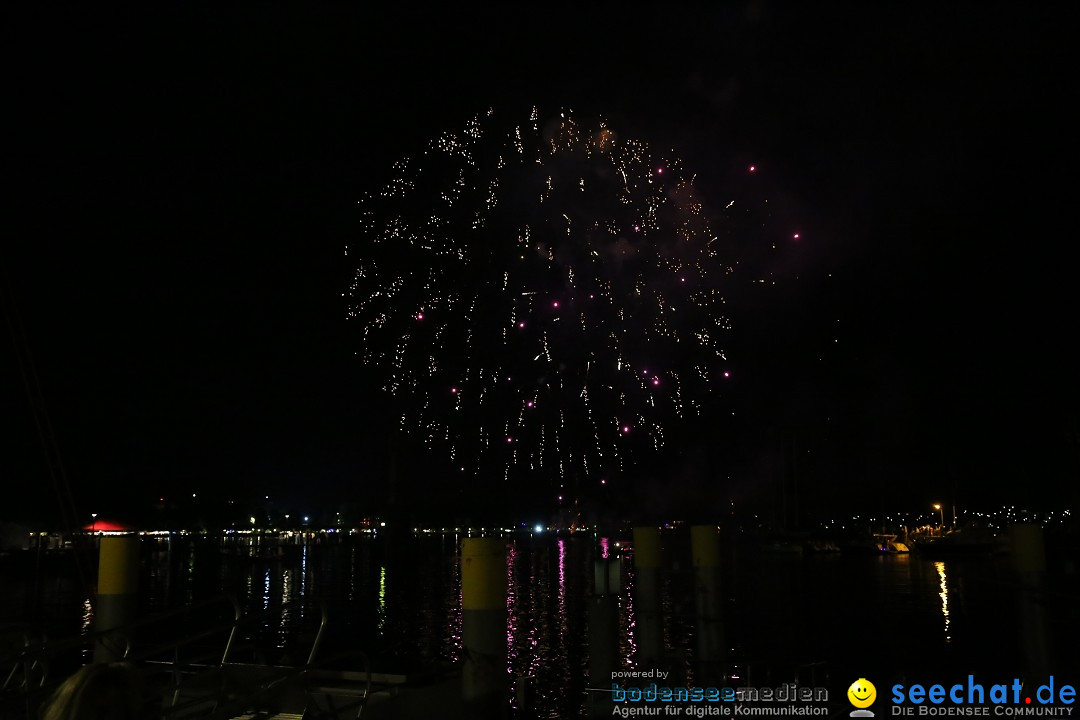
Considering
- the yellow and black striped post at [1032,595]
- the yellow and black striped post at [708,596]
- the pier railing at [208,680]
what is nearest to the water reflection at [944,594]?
the yellow and black striped post at [708,596]

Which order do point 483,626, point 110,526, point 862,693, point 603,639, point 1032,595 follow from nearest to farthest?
point 483,626 → point 1032,595 → point 862,693 → point 603,639 → point 110,526

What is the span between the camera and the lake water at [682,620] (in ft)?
74.6

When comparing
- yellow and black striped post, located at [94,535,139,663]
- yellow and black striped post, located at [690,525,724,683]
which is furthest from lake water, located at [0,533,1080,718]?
yellow and black striped post, located at [94,535,139,663]

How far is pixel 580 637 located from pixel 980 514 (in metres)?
174

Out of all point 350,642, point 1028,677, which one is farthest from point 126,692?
point 350,642

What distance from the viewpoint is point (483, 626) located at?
8.95m

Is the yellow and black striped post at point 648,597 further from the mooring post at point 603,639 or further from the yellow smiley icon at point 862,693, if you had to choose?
the yellow smiley icon at point 862,693

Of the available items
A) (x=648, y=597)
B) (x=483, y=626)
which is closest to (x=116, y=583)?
(x=483, y=626)

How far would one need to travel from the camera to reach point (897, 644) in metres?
32.4

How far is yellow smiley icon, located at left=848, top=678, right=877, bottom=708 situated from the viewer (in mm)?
10026

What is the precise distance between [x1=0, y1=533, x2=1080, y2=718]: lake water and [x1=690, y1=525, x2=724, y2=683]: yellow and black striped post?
0.51m

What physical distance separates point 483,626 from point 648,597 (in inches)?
282

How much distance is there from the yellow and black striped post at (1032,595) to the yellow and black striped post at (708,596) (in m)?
5.96

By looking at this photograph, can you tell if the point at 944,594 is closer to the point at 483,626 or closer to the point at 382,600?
the point at 382,600
